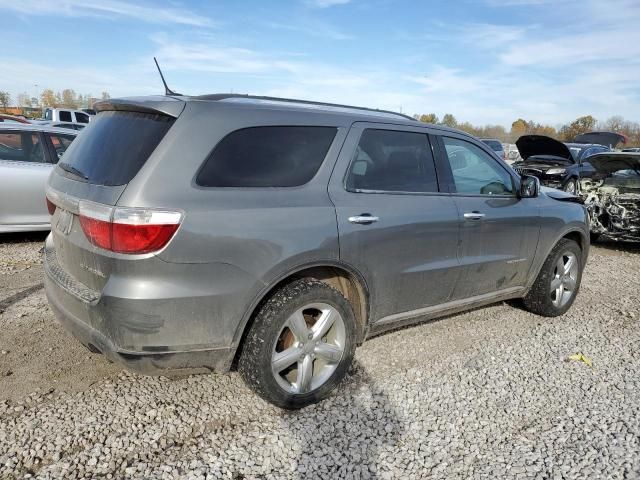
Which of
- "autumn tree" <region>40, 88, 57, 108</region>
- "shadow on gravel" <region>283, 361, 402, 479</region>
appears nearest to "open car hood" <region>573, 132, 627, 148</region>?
"shadow on gravel" <region>283, 361, 402, 479</region>

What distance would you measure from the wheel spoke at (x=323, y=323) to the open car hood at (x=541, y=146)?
10196mm

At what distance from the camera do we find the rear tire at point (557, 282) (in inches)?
183

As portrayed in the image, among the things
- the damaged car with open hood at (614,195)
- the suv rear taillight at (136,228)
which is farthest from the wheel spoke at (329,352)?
the damaged car with open hood at (614,195)

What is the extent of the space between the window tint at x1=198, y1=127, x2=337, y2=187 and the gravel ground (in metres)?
1.35

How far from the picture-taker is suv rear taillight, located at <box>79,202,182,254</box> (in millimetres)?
2408

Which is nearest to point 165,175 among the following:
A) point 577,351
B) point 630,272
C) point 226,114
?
point 226,114

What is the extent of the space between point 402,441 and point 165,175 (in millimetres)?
1872

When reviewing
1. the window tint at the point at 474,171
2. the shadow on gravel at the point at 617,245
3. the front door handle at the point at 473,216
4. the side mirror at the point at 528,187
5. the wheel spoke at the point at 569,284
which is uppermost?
the window tint at the point at 474,171

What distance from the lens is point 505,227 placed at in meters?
4.05

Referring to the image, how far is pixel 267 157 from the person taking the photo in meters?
2.85

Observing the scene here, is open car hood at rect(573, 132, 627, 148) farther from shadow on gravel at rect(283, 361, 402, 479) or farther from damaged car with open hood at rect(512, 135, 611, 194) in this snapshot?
shadow on gravel at rect(283, 361, 402, 479)

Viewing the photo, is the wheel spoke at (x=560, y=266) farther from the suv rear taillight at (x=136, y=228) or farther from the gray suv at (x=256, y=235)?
the suv rear taillight at (x=136, y=228)

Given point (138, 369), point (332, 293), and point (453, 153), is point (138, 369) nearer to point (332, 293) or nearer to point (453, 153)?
point (332, 293)

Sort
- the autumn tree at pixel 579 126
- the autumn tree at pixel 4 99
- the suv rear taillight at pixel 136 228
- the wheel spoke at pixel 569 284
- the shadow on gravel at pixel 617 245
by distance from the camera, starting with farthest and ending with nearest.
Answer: the autumn tree at pixel 4 99 → the autumn tree at pixel 579 126 → the shadow on gravel at pixel 617 245 → the wheel spoke at pixel 569 284 → the suv rear taillight at pixel 136 228
